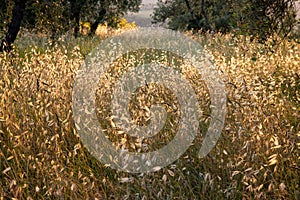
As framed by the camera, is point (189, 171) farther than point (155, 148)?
No

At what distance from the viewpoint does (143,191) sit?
8.95ft

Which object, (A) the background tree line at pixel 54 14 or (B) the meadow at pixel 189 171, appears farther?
(A) the background tree line at pixel 54 14

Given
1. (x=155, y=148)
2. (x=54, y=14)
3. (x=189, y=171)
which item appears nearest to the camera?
(x=189, y=171)

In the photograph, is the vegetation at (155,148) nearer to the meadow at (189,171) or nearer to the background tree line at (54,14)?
the meadow at (189,171)

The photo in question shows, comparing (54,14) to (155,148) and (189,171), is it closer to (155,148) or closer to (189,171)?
(155,148)

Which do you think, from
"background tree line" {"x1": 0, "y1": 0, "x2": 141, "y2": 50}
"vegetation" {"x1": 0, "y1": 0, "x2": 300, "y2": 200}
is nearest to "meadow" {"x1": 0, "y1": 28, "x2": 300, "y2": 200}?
"vegetation" {"x1": 0, "y1": 0, "x2": 300, "y2": 200}

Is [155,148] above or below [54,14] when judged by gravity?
above

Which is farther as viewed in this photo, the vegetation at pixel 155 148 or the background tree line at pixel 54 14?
the background tree line at pixel 54 14

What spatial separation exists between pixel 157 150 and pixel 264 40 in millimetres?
5795

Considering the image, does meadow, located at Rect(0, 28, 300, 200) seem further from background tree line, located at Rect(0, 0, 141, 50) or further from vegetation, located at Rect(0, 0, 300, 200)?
background tree line, located at Rect(0, 0, 141, 50)

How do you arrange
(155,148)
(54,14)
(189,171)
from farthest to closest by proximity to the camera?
1. (54,14)
2. (155,148)
3. (189,171)

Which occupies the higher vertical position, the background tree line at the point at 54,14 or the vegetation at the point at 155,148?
the vegetation at the point at 155,148

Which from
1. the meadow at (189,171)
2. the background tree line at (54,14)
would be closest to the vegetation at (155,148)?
the meadow at (189,171)

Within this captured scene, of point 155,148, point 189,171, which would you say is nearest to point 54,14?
point 155,148
